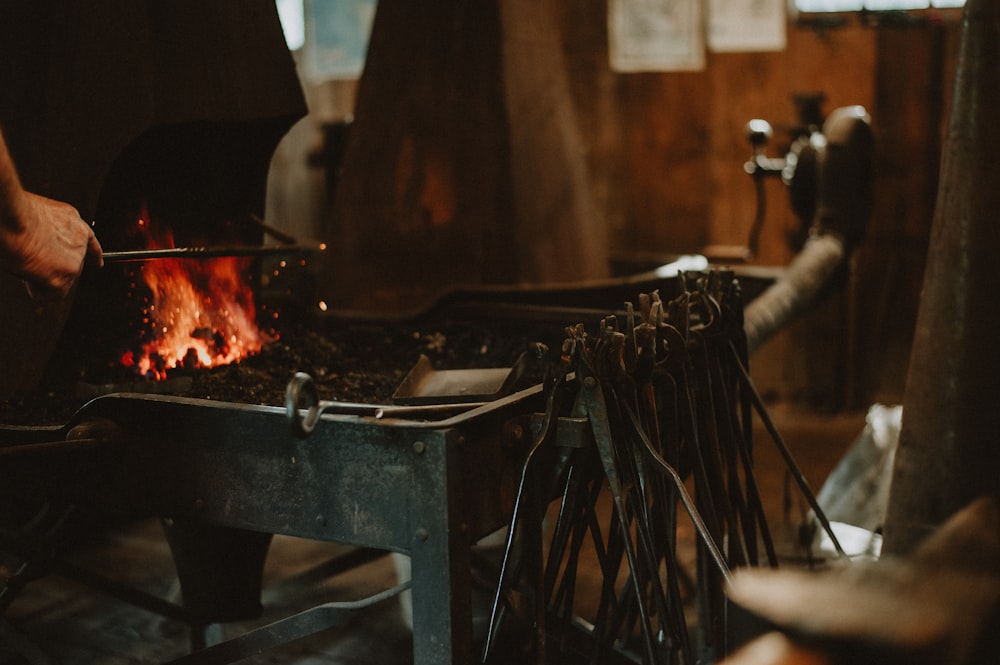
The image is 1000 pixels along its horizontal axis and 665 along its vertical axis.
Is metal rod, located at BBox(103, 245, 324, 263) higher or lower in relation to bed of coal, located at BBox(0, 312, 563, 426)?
higher

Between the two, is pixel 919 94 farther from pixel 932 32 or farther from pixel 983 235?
pixel 983 235

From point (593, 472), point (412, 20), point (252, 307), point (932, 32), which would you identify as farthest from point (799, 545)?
point (932, 32)

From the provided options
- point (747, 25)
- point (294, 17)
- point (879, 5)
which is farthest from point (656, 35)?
point (294, 17)

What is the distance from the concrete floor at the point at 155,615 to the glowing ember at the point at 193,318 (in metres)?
0.84

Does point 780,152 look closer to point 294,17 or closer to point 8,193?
point 294,17

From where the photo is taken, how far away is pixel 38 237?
2.12 meters

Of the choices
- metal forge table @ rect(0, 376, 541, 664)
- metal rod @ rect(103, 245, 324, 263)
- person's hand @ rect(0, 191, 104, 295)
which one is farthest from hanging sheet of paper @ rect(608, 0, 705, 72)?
person's hand @ rect(0, 191, 104, 295)

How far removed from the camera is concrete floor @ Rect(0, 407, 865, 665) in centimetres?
360

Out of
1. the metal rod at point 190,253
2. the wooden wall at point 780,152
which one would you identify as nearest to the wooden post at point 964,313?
the metal rod at point 190,253

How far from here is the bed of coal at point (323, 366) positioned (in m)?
2.87

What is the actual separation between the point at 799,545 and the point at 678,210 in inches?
143

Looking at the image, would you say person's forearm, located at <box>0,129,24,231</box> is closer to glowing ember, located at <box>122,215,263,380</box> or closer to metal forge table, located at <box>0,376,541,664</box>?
metal forge table, located at <box>0,376,541,664</box>

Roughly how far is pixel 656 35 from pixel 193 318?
476 cm

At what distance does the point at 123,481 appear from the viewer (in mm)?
2463
